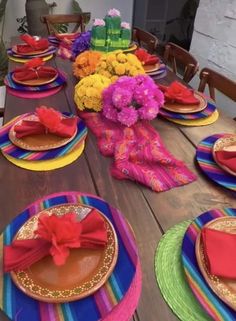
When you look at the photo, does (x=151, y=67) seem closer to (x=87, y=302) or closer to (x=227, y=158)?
(x=227, y=158)

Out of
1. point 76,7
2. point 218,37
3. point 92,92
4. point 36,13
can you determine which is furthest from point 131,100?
point 76,7

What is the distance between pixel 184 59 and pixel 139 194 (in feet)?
3.82

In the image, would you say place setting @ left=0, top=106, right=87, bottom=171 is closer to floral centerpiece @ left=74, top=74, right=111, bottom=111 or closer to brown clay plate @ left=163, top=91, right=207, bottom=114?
floral centerpiece @ left=74, top=74, right=111, bottom=111

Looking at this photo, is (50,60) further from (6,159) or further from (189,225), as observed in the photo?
(189,225)

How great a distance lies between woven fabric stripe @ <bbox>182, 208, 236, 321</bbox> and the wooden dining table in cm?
6

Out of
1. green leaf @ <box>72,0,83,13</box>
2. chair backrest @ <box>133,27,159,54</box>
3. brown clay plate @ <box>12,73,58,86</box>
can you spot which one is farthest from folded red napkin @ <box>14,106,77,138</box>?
green leaf @ <box>72,0,83,13</box>

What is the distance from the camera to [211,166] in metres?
0.83

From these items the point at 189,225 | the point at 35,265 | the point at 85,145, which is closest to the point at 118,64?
the point at 85,145

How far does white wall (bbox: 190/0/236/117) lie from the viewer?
1.95 metres

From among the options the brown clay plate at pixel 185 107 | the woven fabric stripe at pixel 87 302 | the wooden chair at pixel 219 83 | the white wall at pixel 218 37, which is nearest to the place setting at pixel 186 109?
the brown clay plate at pixel 185 107

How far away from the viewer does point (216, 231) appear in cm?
59

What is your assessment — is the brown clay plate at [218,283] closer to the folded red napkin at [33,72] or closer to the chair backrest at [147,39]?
the folded red napkin at [33,72]

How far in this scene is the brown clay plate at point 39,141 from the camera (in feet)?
2.85

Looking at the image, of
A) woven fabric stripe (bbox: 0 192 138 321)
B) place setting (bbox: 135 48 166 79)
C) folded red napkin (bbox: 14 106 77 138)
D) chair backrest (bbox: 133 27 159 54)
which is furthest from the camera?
chair backrest (bbox: 133 27 159 54)
